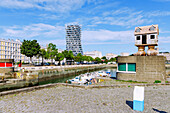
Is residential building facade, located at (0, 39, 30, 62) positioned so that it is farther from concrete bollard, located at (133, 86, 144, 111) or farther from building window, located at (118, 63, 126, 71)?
concrete bollard, located at (133, 86, 144, 111)

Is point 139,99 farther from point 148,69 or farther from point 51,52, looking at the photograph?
point 51,52

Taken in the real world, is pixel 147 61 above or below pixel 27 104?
above

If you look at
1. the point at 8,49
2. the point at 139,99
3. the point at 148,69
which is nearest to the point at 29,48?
the point at 8,49

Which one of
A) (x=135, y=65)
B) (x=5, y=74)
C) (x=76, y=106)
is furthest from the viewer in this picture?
(x=5, y=74)

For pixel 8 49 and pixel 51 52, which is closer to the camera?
pixel 51 52

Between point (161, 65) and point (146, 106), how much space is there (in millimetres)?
13482

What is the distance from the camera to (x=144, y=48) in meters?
24.6

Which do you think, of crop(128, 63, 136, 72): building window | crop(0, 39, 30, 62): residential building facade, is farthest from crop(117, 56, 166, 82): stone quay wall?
crop(0, 39, 30, 62): residential building facade

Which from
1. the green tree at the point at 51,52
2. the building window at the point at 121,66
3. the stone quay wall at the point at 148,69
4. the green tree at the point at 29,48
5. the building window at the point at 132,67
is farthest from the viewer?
the green tree at the point at 51,52

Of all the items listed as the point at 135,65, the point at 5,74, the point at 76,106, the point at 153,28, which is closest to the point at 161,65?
the point at 135,65

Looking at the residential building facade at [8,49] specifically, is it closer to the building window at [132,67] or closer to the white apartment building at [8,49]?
the white apartment building at [8,49]

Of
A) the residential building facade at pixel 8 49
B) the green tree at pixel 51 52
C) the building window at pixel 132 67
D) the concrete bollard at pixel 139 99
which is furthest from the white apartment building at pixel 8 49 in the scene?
the concrete bollard at pixel 139 99

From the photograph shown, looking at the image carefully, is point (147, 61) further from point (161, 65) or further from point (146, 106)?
point (146, 106)

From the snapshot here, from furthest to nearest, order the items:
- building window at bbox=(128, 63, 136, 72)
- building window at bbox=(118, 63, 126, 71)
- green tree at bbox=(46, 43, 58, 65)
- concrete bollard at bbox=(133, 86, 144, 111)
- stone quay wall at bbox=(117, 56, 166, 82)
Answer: green tree at bbox=(46, 43, 58, 65)
building window at bbox=(118, 63, 126, 71)
building window at bbox=(128, 63, 136, 72)
stone quay wall at bbox=(117, 56, 166, 82)
concrete bollard at bbox=(133, 86, 144, 111)
